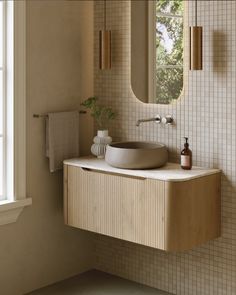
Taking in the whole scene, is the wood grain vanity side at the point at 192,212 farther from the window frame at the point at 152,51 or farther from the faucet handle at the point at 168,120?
the window frame at the point at 152,51

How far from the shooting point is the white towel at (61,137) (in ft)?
12.7

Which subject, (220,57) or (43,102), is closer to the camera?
(220,57)

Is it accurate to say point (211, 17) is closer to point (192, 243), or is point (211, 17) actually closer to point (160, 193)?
point (160, 193)

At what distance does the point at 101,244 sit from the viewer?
4.27m

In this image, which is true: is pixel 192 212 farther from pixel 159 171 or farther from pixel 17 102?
pixel 17 102

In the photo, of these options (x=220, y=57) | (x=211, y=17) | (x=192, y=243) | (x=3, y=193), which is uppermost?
(x=211, y=17)

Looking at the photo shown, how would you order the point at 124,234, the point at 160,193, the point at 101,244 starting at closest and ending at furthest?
the point at 160,193, the point at 124,234, the point at 101,244

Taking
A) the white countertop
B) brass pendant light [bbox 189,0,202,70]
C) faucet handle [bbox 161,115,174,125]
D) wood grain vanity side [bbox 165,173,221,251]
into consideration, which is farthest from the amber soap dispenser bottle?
brass pendant light [bbox 189,0,202,70]

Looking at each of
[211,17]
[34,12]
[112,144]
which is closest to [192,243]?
[112,144]

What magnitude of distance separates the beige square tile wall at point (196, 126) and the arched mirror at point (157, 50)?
52 mm

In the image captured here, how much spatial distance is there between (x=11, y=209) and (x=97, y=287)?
2.53 feet

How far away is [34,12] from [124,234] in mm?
1440

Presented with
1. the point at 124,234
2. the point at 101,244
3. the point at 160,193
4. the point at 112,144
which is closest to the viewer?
the point at 160,193

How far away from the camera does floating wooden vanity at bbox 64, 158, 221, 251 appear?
334 centimetres
